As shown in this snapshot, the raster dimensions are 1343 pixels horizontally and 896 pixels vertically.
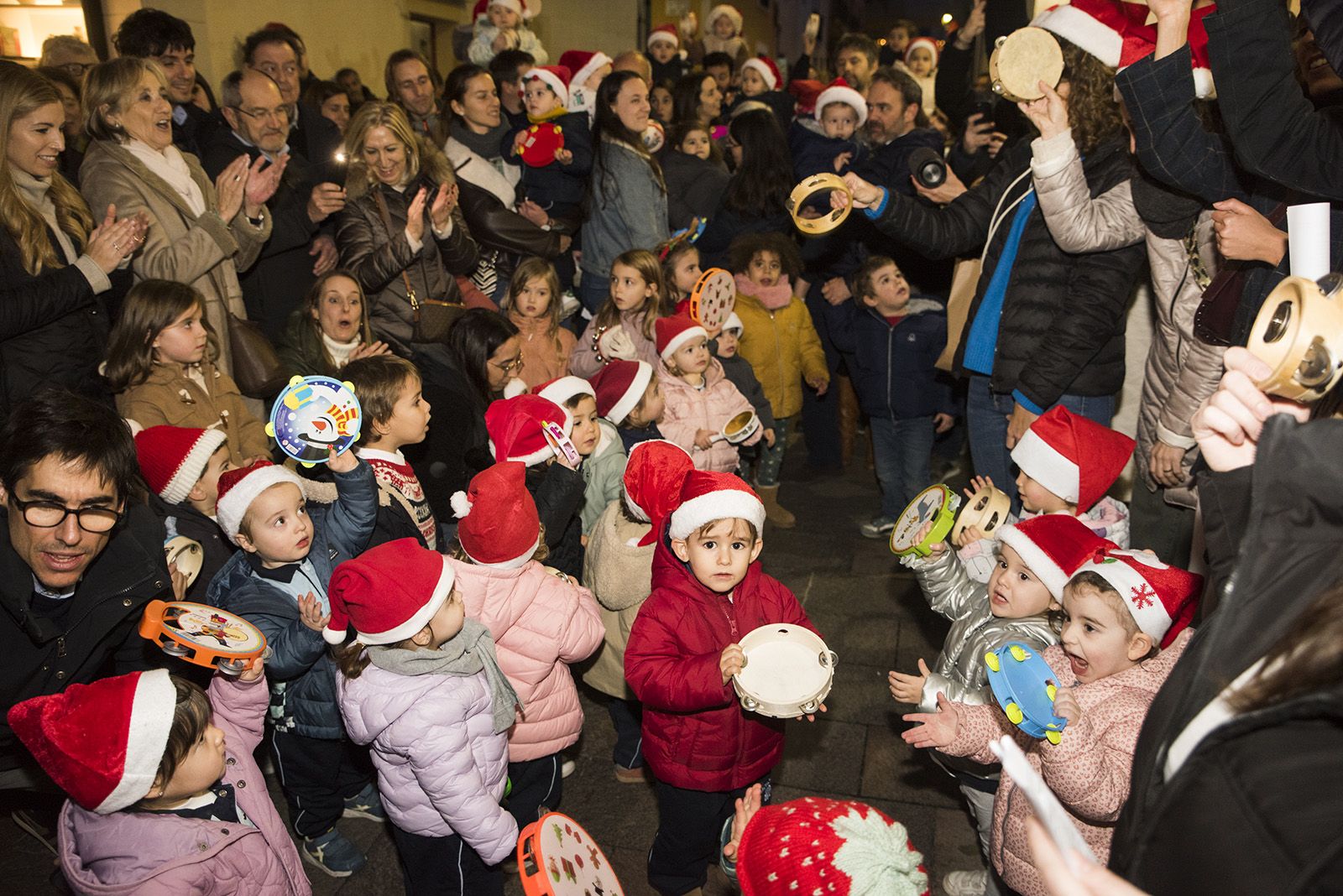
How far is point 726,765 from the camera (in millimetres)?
2895

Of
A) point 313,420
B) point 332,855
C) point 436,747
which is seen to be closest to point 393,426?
point 313,420

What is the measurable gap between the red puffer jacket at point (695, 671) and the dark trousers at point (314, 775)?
1.12m

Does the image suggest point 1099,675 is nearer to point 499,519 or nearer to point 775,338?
point 499,519

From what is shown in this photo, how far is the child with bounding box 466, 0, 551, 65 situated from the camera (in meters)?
8.28

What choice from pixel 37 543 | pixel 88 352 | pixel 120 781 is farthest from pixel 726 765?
pixel 88 352

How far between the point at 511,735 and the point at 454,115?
4828 millimetres

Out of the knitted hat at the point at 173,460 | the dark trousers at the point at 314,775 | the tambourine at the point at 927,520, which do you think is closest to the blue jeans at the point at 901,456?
the tambourine at the point at 927,520

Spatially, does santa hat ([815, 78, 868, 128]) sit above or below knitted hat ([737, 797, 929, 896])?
above

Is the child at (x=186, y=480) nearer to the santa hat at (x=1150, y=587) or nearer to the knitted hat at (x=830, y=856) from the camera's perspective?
the knitted hat at (x=830, y=856)

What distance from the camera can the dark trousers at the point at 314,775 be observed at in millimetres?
3193

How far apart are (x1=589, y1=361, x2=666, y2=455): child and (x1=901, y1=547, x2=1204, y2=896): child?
2.19m

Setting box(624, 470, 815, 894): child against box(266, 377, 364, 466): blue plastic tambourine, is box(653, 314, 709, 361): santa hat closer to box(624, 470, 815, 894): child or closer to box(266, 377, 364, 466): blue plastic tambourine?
box(624, 470, 815, 894): child

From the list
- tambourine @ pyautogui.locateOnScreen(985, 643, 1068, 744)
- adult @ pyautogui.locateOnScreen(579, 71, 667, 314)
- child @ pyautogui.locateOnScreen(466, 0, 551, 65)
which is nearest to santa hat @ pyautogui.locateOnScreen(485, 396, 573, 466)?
tambourine @ pyautogui.locateOnScreen(985, 643, 1068, 744)

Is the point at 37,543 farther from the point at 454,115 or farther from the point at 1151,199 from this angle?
the point at 454,115
